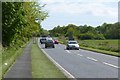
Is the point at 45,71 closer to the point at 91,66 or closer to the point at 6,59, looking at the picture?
the point at 91,66

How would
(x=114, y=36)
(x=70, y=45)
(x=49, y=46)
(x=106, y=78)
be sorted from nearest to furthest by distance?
(x=106, y=78)
(x=70, y=45)
(x=49, y=46)
(x=114, y=36)

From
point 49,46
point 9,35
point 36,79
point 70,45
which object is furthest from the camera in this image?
point 49,46

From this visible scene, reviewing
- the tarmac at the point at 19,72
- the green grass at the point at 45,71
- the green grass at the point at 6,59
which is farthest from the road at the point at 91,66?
the green grass at the point at 6,59

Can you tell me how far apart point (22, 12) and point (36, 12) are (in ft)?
79.6

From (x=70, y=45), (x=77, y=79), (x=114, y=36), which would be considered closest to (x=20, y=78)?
(x=77, y=79)

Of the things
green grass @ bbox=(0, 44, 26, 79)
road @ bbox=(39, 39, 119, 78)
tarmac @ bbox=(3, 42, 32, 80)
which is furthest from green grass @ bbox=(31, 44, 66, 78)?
green grass @ bbox=(0, 44, 26, 79)

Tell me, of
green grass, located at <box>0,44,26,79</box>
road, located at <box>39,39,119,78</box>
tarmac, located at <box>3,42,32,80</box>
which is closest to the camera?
tarmac, located at <box>3,42,32,80</box>

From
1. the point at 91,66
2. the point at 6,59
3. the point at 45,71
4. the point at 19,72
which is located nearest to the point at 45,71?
the point at 45,71

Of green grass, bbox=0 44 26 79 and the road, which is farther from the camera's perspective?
green grass, bbox=0 44 26 79

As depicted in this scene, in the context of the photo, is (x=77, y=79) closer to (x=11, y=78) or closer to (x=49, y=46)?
(x=11, y=78)

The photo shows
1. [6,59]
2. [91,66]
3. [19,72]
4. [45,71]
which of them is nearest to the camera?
[19,72]

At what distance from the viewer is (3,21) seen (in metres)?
35.2

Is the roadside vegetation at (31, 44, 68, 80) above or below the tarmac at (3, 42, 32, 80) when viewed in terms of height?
below

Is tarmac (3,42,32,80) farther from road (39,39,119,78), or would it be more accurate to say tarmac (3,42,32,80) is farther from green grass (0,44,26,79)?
road (39,39,119,78)
